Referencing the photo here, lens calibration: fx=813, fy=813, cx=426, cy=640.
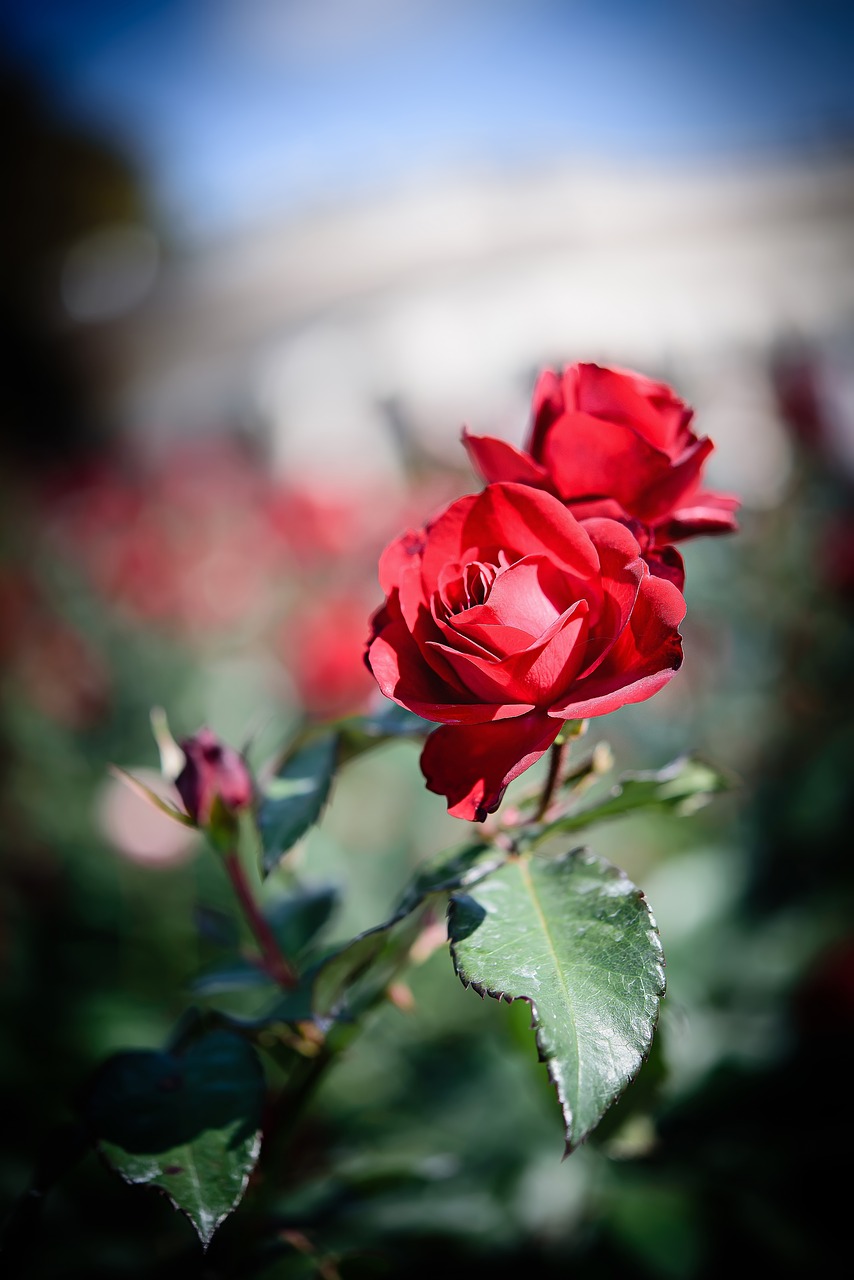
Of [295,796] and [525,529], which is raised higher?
[525,529]

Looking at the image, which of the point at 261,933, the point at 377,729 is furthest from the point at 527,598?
the point at 261,933

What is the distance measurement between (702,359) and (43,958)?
8.10 ft

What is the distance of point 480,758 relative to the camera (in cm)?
32

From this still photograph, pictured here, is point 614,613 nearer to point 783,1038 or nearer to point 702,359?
point 783,1038

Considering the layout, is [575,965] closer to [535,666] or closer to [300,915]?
[535,666]

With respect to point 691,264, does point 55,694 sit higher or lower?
lower

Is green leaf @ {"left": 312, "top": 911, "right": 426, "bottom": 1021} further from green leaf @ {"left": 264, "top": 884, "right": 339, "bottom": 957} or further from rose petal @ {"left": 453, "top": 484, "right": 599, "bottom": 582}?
rose petal @ {"left": 453, "top": 484, "right": 599, "bottom": 582}

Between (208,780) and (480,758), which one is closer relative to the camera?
(480,758)

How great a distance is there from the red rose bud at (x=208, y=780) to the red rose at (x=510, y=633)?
134 mm

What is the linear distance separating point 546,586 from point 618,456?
0.07 m

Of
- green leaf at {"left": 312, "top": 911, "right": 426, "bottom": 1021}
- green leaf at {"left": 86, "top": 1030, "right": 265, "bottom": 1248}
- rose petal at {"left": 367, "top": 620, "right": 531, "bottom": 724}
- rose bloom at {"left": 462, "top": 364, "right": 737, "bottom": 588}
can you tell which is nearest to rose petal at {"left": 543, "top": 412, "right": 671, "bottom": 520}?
rose bloom at {"left": 462, "top": 364, "right": 737, "bottom": 588}

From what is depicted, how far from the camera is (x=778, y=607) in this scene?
148cm

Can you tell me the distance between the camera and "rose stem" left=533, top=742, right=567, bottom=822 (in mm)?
375

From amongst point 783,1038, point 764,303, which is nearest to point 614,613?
point 783,1038
